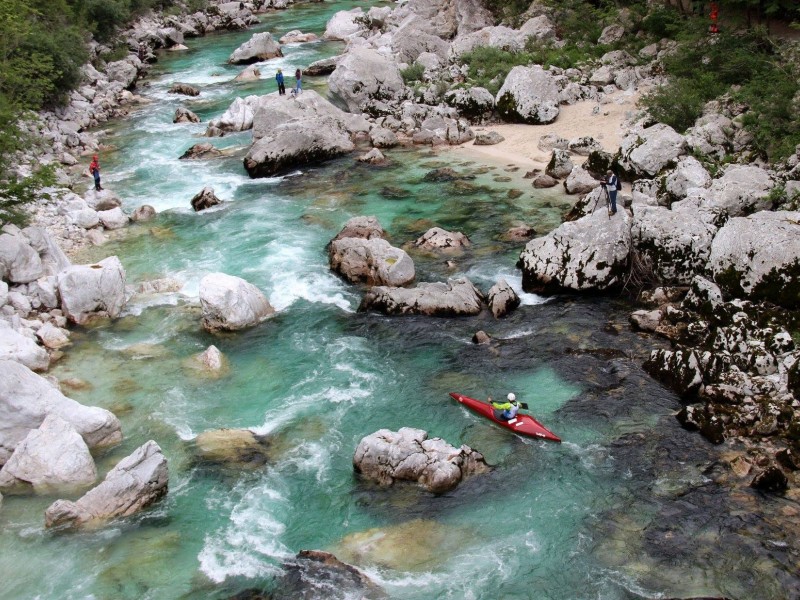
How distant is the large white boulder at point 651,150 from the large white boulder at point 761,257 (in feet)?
22.8

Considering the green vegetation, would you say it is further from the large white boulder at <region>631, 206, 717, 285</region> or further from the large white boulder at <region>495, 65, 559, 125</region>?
the large white boulder at <region>495, 65, 559, 125</region>

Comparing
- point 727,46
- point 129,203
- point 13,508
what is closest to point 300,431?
point 13,508

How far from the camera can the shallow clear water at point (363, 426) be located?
1302cm

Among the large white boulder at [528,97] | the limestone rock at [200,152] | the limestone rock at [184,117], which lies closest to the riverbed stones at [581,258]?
the large white boulder at [528,97]

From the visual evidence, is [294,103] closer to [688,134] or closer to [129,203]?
[129,203]

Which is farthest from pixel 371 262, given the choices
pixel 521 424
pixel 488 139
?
pixel 488 139

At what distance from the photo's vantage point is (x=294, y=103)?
109 feet

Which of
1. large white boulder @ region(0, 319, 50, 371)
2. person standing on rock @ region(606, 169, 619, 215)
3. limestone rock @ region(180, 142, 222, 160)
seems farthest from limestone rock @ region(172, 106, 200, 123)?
person standing on rock @ region(606, 169, 619, 215)

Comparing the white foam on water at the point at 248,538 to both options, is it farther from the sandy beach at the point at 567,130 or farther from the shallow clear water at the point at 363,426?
the sandy beach at the point at 567,130

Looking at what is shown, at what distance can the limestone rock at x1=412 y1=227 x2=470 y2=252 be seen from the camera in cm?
2436

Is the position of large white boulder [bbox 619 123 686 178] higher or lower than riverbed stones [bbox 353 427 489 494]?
higher

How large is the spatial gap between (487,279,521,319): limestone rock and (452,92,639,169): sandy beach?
34.8 ft

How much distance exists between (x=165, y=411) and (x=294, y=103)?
754 inches

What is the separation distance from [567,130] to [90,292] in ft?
67.0
